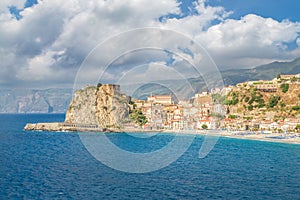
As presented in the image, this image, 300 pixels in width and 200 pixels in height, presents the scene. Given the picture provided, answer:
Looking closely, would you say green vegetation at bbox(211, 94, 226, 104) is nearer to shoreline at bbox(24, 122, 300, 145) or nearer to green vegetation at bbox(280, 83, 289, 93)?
green vegetation at bbox(280, 83, 289, 93)

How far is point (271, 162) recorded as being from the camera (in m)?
26.2

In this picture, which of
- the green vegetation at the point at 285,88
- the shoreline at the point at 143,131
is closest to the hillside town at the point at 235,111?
the green vegetation at the point at 285,88

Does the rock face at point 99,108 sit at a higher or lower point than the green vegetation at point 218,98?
lower

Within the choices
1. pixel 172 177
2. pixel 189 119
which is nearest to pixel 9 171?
pixel 172 177

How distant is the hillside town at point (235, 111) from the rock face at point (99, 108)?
275 cm

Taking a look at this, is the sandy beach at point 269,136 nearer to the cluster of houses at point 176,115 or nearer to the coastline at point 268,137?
the coastline at point 268,137

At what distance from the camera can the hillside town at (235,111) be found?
5969 cm

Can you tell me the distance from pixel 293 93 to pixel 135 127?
113ft

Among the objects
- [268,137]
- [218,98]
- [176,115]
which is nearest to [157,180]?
[268,137]

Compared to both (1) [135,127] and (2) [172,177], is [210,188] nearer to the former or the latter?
(2) [172,177]

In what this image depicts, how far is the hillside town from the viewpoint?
2350 inches

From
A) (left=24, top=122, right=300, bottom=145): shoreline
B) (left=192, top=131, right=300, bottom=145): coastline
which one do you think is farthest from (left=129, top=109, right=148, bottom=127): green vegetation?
(left=192, top=131, right=300, bottom=145): coastline

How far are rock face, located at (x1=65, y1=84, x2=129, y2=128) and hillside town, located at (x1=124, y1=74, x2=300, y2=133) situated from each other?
9.04 feet

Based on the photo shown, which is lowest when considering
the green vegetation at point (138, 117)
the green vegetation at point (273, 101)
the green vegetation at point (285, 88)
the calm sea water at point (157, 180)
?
the calm sea water at point (157, 180)
